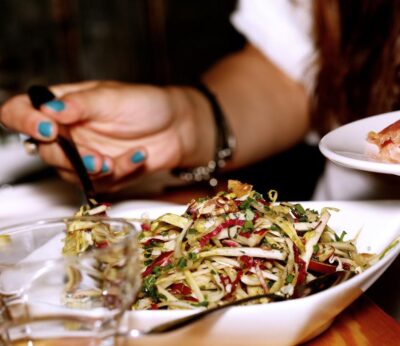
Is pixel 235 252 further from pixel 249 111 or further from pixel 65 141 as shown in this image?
pixel 249 111

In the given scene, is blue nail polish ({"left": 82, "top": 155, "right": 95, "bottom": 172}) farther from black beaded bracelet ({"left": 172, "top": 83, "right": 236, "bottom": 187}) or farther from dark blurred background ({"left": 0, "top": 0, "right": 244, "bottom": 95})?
dark blurred background ({"left": 0, "top": 0, "right": 244, "bottom": 95})

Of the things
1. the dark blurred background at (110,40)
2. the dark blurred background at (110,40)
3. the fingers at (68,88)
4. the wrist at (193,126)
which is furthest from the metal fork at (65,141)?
the dark blurred background at (110,40)

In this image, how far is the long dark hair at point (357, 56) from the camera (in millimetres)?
1493

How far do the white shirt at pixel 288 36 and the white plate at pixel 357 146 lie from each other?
0.85 m

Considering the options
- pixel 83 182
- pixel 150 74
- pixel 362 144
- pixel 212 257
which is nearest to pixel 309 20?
pixel 83 182

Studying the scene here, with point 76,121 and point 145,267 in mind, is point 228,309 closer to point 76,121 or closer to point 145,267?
point 145,267

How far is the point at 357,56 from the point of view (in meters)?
1.59

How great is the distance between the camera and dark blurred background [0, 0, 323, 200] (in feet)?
10.9

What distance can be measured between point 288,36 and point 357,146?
3.74ft

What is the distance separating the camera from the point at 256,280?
671 mm

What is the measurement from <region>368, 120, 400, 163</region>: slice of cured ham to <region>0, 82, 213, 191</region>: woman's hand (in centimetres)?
76

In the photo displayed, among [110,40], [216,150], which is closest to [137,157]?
[216,150]

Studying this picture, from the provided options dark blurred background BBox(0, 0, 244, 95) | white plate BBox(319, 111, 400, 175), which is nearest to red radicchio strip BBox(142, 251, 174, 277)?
white plate BBox(319, 111, 400, 175)

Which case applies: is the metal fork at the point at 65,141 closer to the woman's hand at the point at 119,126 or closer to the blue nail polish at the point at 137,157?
the woman's hand at the point at 119,126
